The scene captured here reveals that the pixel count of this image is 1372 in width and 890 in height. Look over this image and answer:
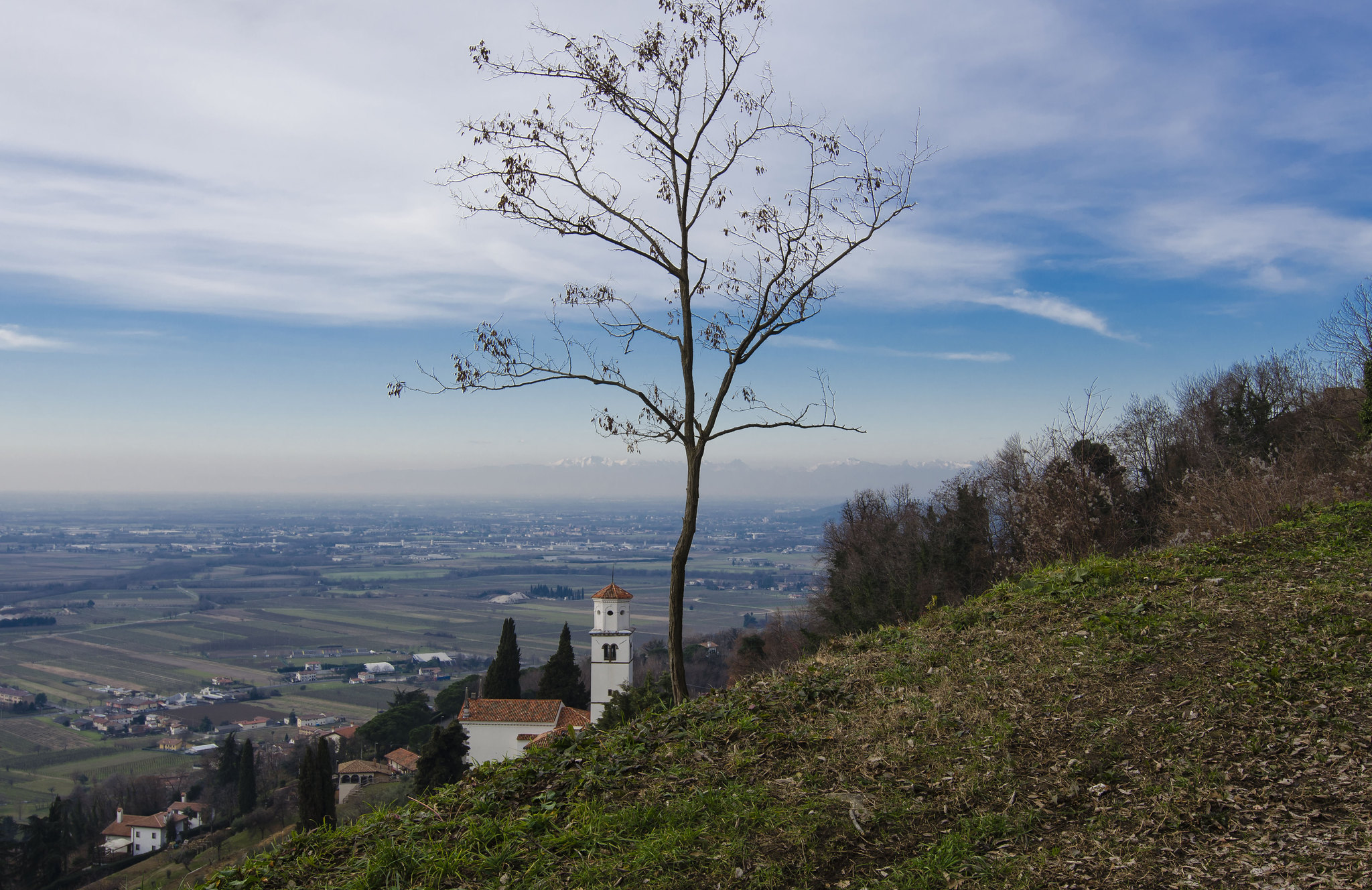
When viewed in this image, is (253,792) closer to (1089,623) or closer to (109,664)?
(1089,623)

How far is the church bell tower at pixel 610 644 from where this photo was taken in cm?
4141

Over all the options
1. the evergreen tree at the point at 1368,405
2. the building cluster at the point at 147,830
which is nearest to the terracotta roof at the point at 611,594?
the building cluster at the point at 147,830

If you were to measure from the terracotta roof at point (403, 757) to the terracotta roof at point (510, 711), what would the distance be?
845 centimetres

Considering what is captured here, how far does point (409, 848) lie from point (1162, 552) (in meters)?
9.75

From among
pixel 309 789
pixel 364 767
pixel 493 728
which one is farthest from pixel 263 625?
pixel 309 789

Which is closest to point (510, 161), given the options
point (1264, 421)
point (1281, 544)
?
point (1281, 544)

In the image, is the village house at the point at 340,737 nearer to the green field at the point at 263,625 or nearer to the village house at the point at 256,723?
the green field at the point at 263,625

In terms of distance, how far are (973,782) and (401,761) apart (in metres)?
44.1

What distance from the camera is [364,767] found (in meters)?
39.9

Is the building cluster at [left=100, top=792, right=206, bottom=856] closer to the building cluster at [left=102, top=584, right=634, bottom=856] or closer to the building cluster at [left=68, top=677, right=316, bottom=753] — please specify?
the building cluster at [left=102, top=584, right=634, bottom=856]

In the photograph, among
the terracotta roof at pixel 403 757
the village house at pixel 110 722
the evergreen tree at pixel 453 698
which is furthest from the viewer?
the village house at pixel 110 722

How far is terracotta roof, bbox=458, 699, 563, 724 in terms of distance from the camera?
34.8 metres

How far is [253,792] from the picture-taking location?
4344cm

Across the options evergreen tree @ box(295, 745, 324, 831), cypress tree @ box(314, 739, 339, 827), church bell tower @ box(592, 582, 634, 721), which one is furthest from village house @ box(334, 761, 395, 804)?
evergreen tree @ box(295, 745, 324, 831)
